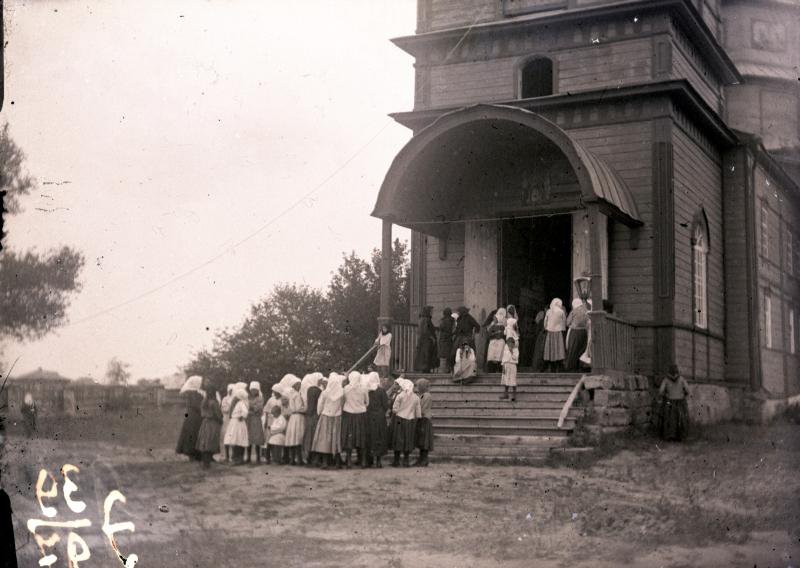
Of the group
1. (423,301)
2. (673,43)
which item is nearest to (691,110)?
(673,43)

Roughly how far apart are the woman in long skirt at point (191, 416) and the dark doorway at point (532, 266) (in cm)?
915

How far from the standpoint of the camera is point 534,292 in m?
21.5

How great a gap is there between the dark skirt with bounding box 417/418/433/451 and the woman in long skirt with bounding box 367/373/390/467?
59 centimetres

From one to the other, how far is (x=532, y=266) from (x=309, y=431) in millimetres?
9392

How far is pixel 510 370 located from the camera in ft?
50.0

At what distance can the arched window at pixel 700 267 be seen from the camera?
19188 millimetres

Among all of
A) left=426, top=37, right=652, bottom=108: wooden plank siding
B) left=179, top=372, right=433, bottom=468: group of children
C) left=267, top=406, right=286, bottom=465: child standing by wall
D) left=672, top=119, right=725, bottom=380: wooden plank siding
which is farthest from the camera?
left=426, top=37, right=652, bottom=108: wooden plank siding

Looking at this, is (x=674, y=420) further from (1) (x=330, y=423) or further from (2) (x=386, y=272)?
(1) (x=330, y=423)

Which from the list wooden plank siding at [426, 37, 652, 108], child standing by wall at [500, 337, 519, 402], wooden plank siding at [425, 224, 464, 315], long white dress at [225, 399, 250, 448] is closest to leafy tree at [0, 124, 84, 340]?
long white dress at [225, 399, 250, 448]

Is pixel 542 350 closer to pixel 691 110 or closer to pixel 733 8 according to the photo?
pixel 691 110

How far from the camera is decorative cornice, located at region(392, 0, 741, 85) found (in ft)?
60.8

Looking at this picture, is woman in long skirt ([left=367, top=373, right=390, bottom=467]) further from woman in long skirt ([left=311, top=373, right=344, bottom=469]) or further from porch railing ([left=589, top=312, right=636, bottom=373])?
porch railing ([left=589, top=312, right=636, bottom=373])

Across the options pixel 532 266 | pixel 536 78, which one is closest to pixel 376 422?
pixel 532 266

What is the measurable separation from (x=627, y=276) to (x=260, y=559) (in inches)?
489
